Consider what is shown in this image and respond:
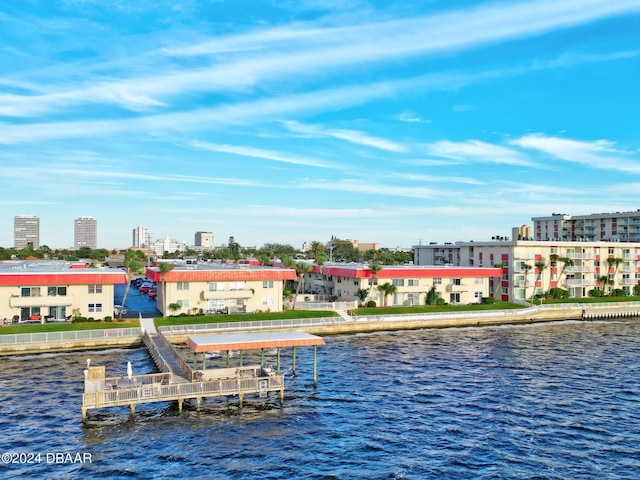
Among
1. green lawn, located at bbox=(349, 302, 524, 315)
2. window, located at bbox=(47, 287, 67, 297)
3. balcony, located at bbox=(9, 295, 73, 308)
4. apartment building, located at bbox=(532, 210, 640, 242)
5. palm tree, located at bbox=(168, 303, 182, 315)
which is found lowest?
green lawn, located at bbox=(349, 302, 524, 315)

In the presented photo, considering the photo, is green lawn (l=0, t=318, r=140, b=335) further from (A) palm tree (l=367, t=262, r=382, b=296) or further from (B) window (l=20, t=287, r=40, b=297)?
(A) palm tree (l=367, t=262, r=382, b=296)

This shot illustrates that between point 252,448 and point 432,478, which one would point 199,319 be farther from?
point 432,478

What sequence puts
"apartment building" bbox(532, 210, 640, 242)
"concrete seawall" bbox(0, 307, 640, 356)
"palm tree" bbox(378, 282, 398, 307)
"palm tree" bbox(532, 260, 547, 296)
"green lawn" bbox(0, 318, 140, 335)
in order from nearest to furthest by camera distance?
"concrete seawall" bbox(0, 307, 640, 356)
"green lawn" bbox(0, 318, 140, 335)
"palm tree" bbox(378, 282, 398, 307)
"palm tree" bbox(532, 260, 547, 296)
"apartment building" bbox(532, 210, 640, 242)

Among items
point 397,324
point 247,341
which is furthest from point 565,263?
point 247,341

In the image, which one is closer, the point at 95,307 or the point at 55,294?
the point at 55,294

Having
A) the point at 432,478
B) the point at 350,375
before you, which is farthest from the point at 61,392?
the point at 432,478

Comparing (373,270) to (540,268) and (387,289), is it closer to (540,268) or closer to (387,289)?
Answer: (387,289)

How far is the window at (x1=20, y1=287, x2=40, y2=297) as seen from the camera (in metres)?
64.2

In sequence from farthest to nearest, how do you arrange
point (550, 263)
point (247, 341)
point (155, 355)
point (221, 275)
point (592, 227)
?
1. point (592, 227)
2. point (550, 263)
3. point (221, 275)
4. point (155, 355)
5. point (247, 341)

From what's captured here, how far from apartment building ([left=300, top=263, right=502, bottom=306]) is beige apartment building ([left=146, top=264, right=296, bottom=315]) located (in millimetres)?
12865

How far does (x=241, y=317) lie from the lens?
7038 cm

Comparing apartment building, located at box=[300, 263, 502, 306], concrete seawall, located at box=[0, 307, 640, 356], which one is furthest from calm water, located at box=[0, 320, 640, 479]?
apartment building, located at box=[300, 263, 502, 306]

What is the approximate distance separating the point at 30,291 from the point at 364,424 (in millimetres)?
47789

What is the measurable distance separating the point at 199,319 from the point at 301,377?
25102 mm
